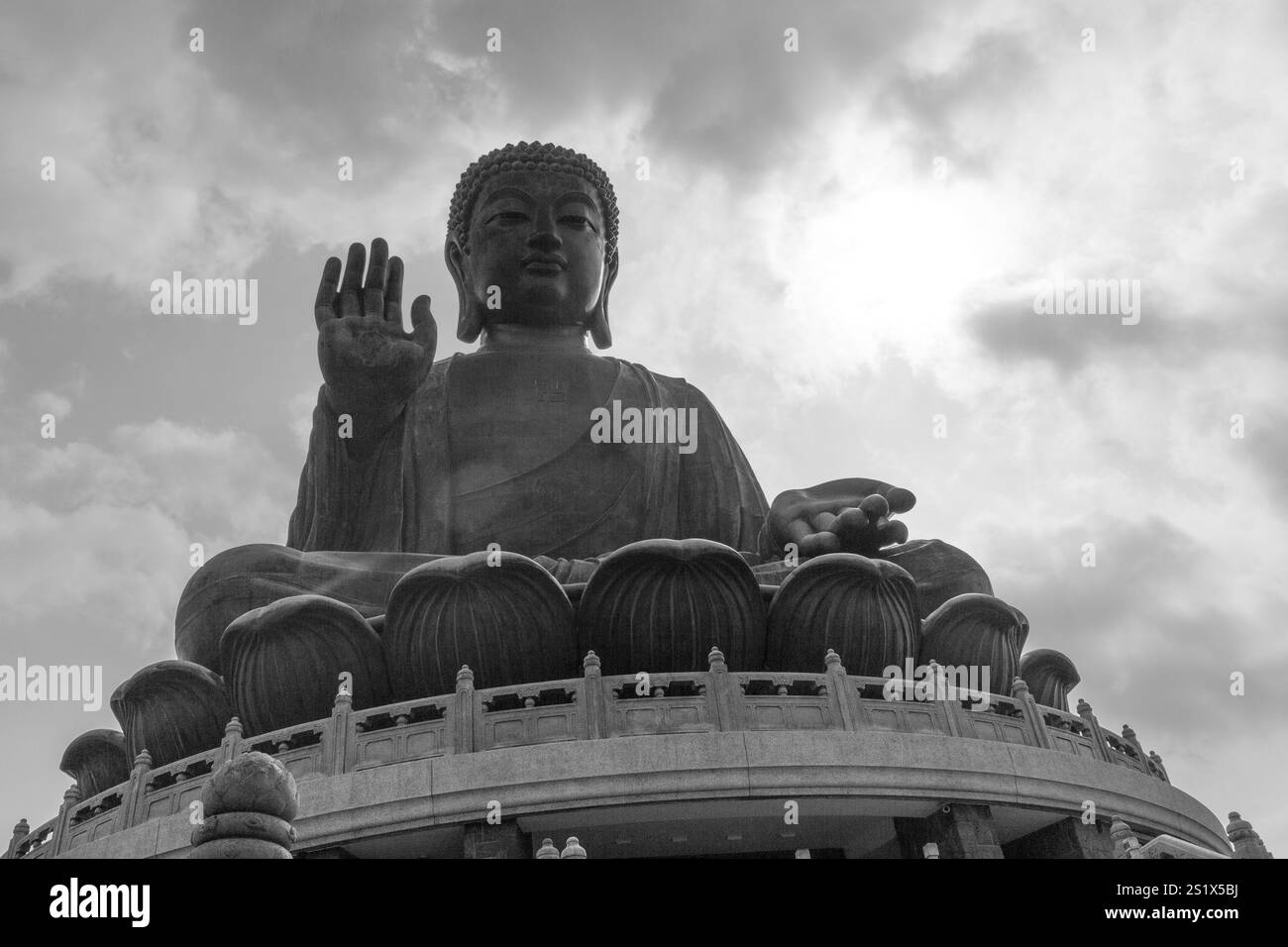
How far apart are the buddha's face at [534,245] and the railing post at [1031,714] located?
640 cm

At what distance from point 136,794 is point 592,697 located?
273cm

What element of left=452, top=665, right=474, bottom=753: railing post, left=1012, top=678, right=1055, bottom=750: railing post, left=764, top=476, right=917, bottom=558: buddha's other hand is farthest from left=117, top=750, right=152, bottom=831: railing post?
left=1012, top=678, right=1055, bottom=750: railing post

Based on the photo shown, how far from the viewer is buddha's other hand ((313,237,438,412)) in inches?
462

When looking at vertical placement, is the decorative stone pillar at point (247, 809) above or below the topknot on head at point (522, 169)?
below

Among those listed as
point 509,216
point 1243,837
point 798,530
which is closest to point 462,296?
point 509,216

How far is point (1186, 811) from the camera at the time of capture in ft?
30.1

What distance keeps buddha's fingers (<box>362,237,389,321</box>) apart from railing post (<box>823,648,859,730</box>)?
4.96 m

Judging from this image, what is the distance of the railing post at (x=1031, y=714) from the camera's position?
352 inches

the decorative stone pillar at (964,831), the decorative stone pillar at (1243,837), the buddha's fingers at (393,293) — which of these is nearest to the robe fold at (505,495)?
the buddha's fingers at (393,293)

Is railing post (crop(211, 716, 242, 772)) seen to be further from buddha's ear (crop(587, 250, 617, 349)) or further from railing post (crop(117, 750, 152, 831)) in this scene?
buddha's ear (crop(587, 250, 617, 349))

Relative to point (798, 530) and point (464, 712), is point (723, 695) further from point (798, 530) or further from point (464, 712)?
point (798, 530)

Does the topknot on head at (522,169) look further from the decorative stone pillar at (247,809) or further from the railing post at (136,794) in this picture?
the decorative stone pillar at (247,809)

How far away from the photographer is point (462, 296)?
14.7m
